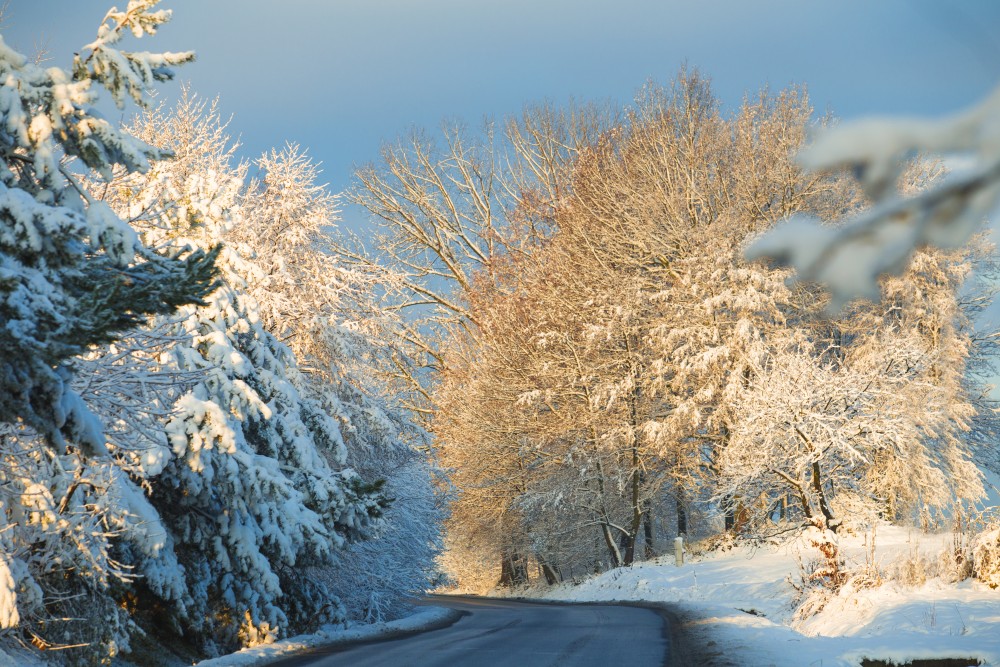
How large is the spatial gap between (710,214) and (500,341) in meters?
9.16

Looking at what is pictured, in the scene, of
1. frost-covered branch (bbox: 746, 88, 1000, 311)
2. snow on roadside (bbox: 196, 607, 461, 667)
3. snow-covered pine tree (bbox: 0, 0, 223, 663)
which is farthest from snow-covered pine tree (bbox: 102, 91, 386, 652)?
frost-covered branch (bbox: 746, 88, 1000, 311)

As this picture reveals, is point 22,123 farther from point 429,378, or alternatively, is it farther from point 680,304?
point 429,378

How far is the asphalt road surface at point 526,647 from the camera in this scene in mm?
10203

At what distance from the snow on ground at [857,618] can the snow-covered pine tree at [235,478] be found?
633cm

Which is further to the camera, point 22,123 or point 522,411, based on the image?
point 522,411

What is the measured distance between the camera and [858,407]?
826 inches

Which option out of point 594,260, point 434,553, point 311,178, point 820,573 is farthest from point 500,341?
point 820,573

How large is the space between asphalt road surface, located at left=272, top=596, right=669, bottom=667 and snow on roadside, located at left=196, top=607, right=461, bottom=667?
1.35ft

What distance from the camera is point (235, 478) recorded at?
1286cm

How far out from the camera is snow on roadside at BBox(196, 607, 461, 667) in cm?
1124

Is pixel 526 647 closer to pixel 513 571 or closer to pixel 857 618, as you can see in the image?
pixel 857 618

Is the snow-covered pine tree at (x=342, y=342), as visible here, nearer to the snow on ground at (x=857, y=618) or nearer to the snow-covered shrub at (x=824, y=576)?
the snow on ground at (x=857, y=618)

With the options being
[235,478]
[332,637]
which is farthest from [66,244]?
[332,637]

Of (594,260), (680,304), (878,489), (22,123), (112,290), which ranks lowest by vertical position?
(878,489)
